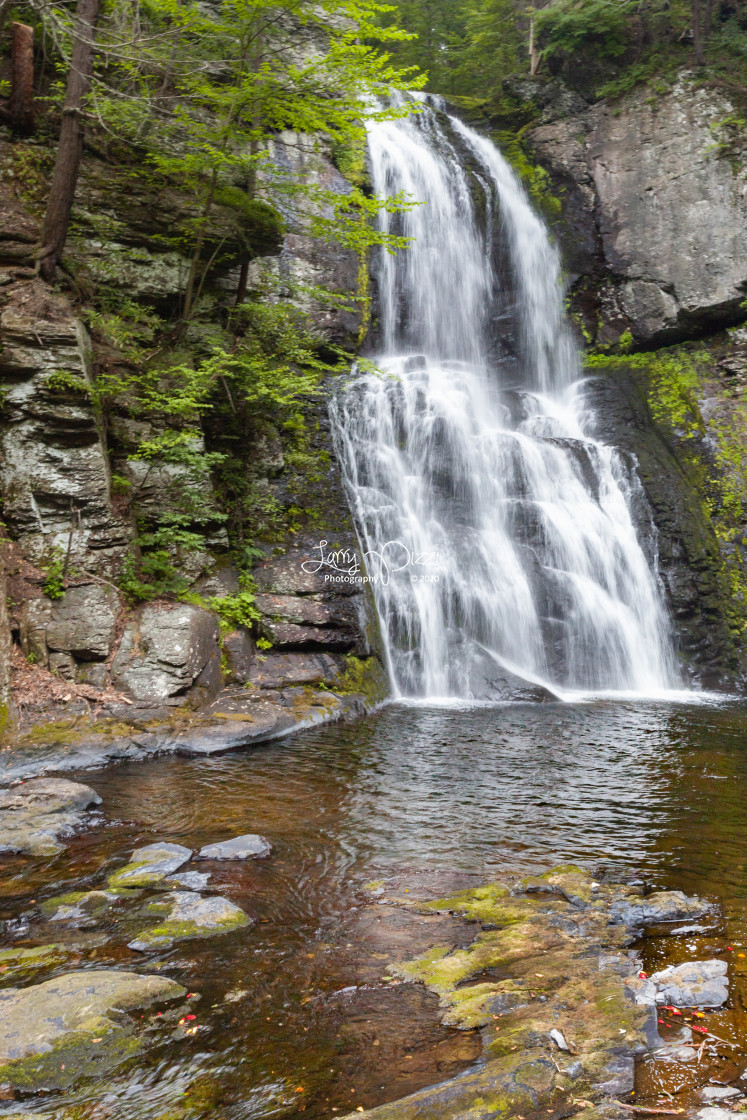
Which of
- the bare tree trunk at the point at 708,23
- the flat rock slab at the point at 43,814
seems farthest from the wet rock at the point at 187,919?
the bare tree trunk at the point at 708,23

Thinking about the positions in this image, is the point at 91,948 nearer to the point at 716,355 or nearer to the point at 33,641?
the point at 33,641

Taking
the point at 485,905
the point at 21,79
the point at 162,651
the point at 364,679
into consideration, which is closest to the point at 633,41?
the point at 21,79

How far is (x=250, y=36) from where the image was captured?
8.41 metres

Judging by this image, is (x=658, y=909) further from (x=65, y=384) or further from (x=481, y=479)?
(x=481, y=479)

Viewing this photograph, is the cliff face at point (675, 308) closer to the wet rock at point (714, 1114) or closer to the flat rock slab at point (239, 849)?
the flat rock slab at point (239, 849)

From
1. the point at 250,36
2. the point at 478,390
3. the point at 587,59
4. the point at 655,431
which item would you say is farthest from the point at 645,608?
the point at 587,59

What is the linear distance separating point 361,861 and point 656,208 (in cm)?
1649

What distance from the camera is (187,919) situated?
11.0ft

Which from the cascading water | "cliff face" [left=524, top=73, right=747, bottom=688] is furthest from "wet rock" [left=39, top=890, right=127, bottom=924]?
"cliff face" [left=524, top=73, right=747, bottom=688]

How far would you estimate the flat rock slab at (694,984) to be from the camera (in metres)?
2.60

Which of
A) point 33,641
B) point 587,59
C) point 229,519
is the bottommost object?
point 33,641

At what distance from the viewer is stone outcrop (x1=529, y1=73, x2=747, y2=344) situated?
14.8 meters

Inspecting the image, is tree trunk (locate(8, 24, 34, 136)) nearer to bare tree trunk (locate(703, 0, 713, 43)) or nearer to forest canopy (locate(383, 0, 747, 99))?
forest canopy (locate(383, 0, 747, 99))

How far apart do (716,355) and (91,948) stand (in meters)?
15.3
